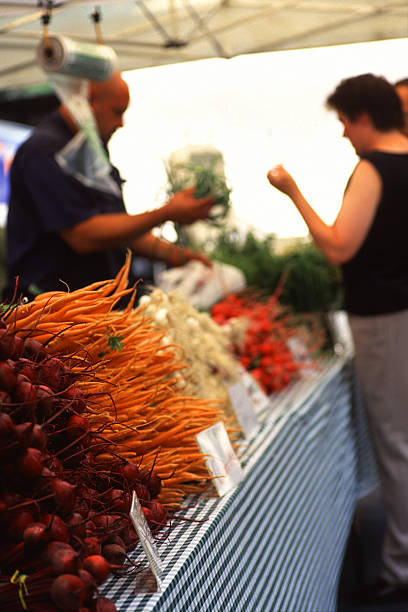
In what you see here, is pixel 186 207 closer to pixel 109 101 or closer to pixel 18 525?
pixel 109 101

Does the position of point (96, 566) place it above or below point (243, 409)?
above

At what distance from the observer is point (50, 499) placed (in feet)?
2.88

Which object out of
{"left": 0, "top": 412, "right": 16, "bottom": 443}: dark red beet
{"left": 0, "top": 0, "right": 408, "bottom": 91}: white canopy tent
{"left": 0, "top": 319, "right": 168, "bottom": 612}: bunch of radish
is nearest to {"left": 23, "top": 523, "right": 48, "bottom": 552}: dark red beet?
{"left": 0, "top": 319, "right": 168, "bottom": 612}: bunch of radish

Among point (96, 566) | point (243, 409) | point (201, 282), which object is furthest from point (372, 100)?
point (96, 566)

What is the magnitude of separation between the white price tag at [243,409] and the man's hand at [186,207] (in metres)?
0.60

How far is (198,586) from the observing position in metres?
1.07

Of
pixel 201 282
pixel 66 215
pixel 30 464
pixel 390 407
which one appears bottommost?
pixel 390 407

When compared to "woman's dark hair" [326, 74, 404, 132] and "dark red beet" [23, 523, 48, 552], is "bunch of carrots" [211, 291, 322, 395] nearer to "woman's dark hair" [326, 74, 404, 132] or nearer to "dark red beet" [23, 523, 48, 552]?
"woman's dark hair" [326, 74, 404, 132]

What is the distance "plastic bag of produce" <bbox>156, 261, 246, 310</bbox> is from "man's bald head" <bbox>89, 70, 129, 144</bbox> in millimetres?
580

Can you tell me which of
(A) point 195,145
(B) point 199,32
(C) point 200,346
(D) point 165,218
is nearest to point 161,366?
(C) point 200,346

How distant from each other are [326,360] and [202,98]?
12.1 feet

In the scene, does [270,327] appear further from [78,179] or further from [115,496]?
[115,496]

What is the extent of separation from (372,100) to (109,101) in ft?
2.98

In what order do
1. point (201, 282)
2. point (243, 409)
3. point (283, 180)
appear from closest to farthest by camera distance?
point (243, 409)
point (283, 180)
point (201, 282)
